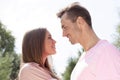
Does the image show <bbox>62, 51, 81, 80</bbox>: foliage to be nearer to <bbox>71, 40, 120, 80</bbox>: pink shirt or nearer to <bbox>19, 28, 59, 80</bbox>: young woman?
<bbox>19, 28, 59, 80</bbox>: young woman

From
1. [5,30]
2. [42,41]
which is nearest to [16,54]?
[5,30]

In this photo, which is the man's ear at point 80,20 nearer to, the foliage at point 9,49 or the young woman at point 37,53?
the young woman at point 37,53

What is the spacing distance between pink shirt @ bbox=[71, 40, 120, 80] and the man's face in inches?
8.6

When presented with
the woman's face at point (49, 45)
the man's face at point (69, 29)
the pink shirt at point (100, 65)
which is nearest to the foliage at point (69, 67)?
the woman's face at point (49, 45)

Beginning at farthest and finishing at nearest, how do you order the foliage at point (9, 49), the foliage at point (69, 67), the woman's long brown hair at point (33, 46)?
the foliage at point (9, 49), the foliage at point (69, 67), the woman's long brown hair at point (33, 46)

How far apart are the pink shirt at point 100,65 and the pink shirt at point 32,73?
84 centimetres

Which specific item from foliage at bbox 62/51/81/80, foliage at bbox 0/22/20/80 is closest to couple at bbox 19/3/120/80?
foliage at bbox 62/51/81/80

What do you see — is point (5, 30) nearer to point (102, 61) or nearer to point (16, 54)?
point (16, 54)

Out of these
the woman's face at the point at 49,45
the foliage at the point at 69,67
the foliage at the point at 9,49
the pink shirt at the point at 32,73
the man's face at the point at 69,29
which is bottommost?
the foliage at the point at 69,67

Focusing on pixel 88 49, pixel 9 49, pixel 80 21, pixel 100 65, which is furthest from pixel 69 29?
pixel 9 49

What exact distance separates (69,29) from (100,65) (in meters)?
0.48

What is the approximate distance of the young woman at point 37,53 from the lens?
4.30 metres

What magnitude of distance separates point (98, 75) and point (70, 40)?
465 millimetres

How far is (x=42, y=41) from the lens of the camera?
4.41 m
